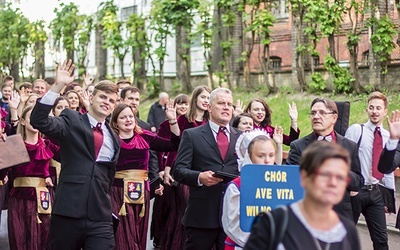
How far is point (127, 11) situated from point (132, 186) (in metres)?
25.0

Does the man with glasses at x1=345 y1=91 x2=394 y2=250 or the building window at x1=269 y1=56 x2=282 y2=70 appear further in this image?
the building window at x1=269 y1=56 x2=282 y2=70

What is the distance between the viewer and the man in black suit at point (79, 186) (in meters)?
7.45

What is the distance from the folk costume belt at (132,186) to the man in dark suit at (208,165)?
1.60m

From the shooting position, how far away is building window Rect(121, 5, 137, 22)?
1316 inches

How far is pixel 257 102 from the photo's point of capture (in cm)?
1112

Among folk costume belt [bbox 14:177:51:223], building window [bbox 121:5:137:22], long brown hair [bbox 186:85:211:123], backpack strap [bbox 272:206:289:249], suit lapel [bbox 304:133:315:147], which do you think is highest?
building window [bbox 121:5:137:22]

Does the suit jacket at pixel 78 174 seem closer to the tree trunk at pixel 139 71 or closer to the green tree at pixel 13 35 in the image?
the tree trunk at pixel 139 71

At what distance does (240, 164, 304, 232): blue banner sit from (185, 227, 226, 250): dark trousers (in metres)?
1.69

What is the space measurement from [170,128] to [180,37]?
64.2ft

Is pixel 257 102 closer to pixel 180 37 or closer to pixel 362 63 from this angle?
pixel 362 63

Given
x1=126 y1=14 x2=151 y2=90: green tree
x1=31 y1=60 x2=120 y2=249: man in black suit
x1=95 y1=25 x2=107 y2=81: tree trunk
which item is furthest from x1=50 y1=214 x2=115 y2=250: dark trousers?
x1=95 y1=25 x2=107 y2=81: tree trunk

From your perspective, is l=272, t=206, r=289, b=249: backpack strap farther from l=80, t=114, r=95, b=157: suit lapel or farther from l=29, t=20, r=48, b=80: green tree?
l=29, t=20, r=48, b=80: green tree

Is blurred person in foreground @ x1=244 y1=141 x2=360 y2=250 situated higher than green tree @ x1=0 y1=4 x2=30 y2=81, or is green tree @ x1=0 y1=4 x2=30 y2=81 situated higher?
green tree @ x1=0 y1=4 x2=30 y2=81

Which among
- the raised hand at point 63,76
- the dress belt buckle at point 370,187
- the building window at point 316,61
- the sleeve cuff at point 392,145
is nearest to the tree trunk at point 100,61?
the building window at point 316,61
